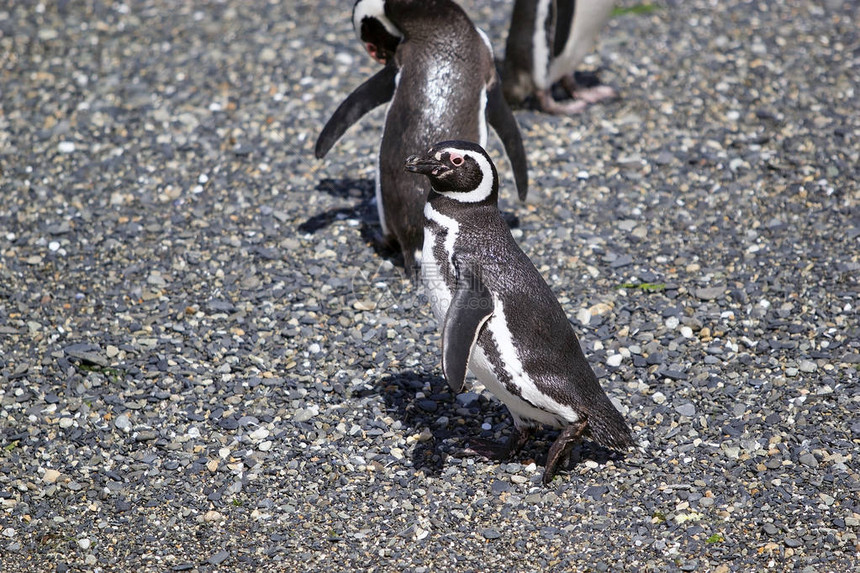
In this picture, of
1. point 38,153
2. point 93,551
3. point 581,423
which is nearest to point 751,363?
point 581,423

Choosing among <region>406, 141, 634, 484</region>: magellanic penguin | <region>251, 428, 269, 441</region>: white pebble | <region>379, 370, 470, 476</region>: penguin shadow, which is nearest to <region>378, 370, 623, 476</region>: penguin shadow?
<region>379, 370, 470, 476</region>: penguin shadow

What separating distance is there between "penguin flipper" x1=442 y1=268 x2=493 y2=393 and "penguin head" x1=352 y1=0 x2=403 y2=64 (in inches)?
77.0

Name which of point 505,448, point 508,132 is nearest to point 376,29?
point 508,132

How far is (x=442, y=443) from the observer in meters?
4.23

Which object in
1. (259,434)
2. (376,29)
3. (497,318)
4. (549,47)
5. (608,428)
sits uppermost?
(376,29)

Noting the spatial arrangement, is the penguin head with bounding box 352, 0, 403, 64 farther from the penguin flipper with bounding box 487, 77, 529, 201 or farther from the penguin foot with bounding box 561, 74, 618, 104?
the penguin foot with bounding box 561, 74, 618, 104

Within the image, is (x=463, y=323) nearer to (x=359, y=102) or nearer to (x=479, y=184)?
(x=479, y=184)

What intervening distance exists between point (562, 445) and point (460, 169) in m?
1.15

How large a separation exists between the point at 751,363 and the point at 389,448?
170 centimetres

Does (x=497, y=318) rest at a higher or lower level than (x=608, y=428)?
higher

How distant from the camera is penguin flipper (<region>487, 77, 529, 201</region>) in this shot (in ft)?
17.2

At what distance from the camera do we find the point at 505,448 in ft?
13.5

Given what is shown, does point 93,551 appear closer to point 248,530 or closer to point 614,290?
point 248,530

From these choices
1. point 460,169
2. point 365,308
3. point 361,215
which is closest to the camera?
point 460,169
